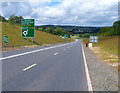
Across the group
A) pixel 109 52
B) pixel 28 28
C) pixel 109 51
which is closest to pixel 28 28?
pixel 28 28

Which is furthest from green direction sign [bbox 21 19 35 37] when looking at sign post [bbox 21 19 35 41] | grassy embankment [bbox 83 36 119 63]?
grassy embankment [bbox 83 36 119 63]

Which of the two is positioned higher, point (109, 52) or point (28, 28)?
point (28, 28)

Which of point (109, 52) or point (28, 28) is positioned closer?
point (109, 52)

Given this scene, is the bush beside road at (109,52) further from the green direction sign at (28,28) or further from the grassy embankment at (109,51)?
the green direction sign at (28,28)

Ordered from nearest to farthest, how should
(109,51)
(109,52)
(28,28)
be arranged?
(109,52)
(109,51)
(28,28)

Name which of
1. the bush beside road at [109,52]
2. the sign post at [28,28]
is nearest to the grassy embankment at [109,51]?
the bush beside road at [109,52]

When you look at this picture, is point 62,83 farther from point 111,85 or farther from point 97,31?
point 97,31

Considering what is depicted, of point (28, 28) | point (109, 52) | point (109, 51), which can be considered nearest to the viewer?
point (109, 52)

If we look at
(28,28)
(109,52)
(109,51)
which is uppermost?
(28,28)

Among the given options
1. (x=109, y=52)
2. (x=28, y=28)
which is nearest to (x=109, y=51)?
(x=109, y=52)

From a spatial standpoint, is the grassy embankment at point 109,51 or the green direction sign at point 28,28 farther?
the green direction sign at point 28,28

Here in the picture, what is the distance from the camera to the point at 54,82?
9.05m

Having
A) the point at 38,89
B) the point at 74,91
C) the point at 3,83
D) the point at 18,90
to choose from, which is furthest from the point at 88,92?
the point at 3,83

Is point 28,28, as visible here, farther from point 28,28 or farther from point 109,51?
point 109,51
